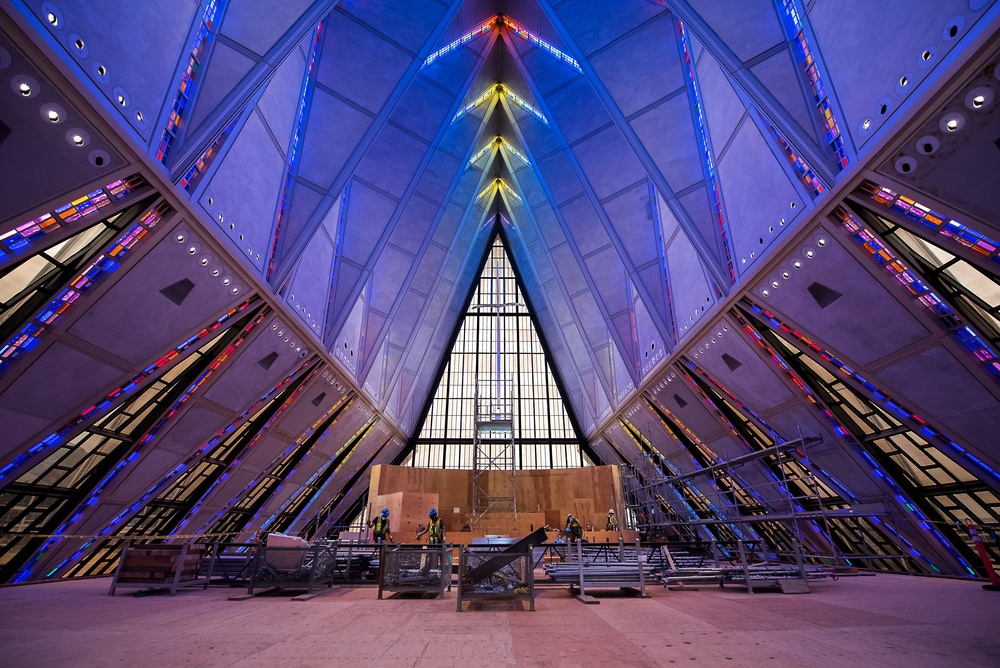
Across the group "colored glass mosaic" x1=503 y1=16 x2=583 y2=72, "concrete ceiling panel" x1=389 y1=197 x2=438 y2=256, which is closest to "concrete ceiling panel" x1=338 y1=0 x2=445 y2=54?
Answer: "colored glass mosaic" x1=503 y1=16 x2=583 y2=72

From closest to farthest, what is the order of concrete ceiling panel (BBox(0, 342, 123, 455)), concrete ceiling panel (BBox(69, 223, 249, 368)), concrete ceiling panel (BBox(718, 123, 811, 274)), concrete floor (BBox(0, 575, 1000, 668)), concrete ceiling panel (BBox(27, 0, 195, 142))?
concrete floor (BBox(0, 575, 1000, 668)), concrete ceiling panel (BBox(27, 0, 195, 142)), concrete ceiling panel (BBox(0, 342, 123, 455)), concrete ceiling panel (BBox(69, 223, 249, 368)), concrete ceiling panel (BBox(718, 123, 811, 274))

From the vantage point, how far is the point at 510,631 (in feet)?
15.6

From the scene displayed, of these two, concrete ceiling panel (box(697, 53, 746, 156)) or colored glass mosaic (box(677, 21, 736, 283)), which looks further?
colored glass mosaic (box(677, 21, 736, 283))

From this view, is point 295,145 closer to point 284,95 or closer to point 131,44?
point 284,95

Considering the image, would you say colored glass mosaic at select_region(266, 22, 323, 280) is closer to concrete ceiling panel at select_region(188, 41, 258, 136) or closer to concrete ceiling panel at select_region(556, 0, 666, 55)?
concrete ceiling panel at select_region(188, 41, 258, 136)

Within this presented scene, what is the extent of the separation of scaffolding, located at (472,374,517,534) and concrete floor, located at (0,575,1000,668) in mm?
14466

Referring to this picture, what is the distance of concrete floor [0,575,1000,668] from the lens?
363cm

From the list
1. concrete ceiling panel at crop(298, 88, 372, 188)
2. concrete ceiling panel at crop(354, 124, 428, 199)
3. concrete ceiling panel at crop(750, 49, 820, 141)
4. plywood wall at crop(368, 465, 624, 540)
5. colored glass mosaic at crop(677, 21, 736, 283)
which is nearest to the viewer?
concrete ceiling panel at crop(750, 49, 820, 141)

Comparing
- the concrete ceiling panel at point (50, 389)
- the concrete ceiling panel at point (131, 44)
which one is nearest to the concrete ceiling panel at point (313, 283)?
the concrete ceiling panel at point (50, 389)

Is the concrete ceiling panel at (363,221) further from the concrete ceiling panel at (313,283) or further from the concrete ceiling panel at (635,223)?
the concrete ceiling panel at (635,223)

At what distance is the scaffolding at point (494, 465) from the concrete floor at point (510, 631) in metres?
14.5

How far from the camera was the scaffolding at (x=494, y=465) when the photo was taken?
2136 cm

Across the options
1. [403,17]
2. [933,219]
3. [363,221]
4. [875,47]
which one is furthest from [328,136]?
[933,219]

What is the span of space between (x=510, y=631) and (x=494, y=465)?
23.0 metres
